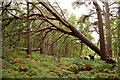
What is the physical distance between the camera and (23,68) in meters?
5.84

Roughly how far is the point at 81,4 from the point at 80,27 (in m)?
5.54

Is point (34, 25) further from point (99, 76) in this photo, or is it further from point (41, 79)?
point (99, 76)

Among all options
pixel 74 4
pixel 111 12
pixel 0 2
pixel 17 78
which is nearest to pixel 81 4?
pixel 74 4

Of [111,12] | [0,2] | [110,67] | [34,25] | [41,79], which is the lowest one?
[41,79]

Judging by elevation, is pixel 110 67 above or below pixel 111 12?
below

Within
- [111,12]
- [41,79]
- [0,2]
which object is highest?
[111,12]

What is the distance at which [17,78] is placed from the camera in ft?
14.2

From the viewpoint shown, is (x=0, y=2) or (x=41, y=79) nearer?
(x=41, y=79)

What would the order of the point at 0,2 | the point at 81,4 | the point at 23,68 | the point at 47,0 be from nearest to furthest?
the point at 0,2 → the point at 23,68 → the point at 47,0 → the point at 81,4

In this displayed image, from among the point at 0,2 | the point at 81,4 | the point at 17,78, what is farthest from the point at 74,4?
the point at 17,78

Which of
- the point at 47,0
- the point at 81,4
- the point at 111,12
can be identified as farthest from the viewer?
the point at 111,12

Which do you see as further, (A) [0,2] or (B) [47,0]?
(B) [47,0]

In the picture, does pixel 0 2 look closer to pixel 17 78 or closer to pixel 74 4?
pixel 17 78

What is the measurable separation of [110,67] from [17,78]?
16.0 ft
